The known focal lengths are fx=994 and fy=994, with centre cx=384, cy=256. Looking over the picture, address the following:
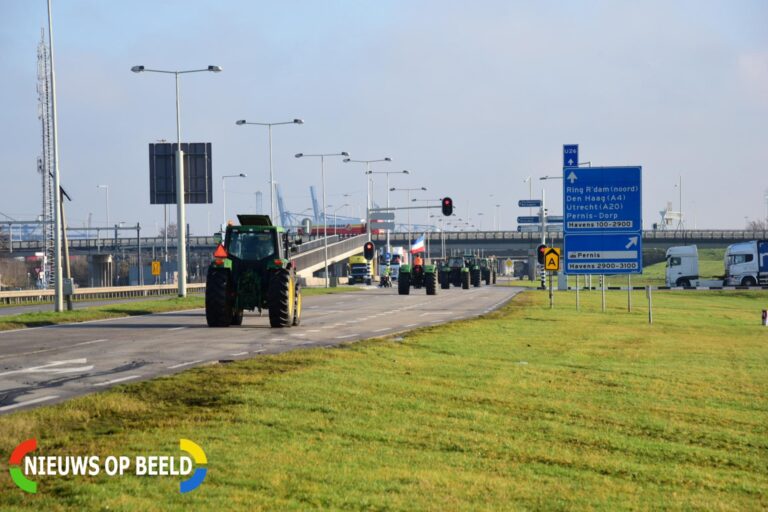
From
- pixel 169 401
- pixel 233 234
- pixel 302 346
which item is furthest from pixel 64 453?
pixel 233 234

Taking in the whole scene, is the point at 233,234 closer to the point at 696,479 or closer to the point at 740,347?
the point at 740,347

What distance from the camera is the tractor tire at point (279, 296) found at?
85.3 ft

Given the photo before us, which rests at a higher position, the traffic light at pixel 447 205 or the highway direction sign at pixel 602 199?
the traffic light at pixel 447 205

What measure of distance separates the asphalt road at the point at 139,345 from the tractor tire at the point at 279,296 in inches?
20.6

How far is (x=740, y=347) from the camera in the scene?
22.5 m

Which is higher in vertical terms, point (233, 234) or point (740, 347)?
point (233, 234)

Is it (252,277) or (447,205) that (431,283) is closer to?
(447,205)

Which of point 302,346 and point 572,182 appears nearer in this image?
point 302,346

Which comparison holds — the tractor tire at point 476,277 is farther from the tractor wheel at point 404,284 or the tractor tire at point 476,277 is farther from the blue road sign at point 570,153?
the blue road sign at point 570,153

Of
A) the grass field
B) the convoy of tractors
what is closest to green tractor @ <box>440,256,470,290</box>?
the grass field

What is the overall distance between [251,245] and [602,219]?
14.3 m

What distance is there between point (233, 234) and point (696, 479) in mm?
20326

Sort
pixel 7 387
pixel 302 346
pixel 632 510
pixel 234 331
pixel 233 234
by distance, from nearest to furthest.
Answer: pixel 632 510 < pixel 7 387 < pixel 302 346 < pixel 234 331 < pixel 233 234

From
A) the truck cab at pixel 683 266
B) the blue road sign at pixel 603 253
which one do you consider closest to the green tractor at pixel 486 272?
the truck cab at pixel 683 266
